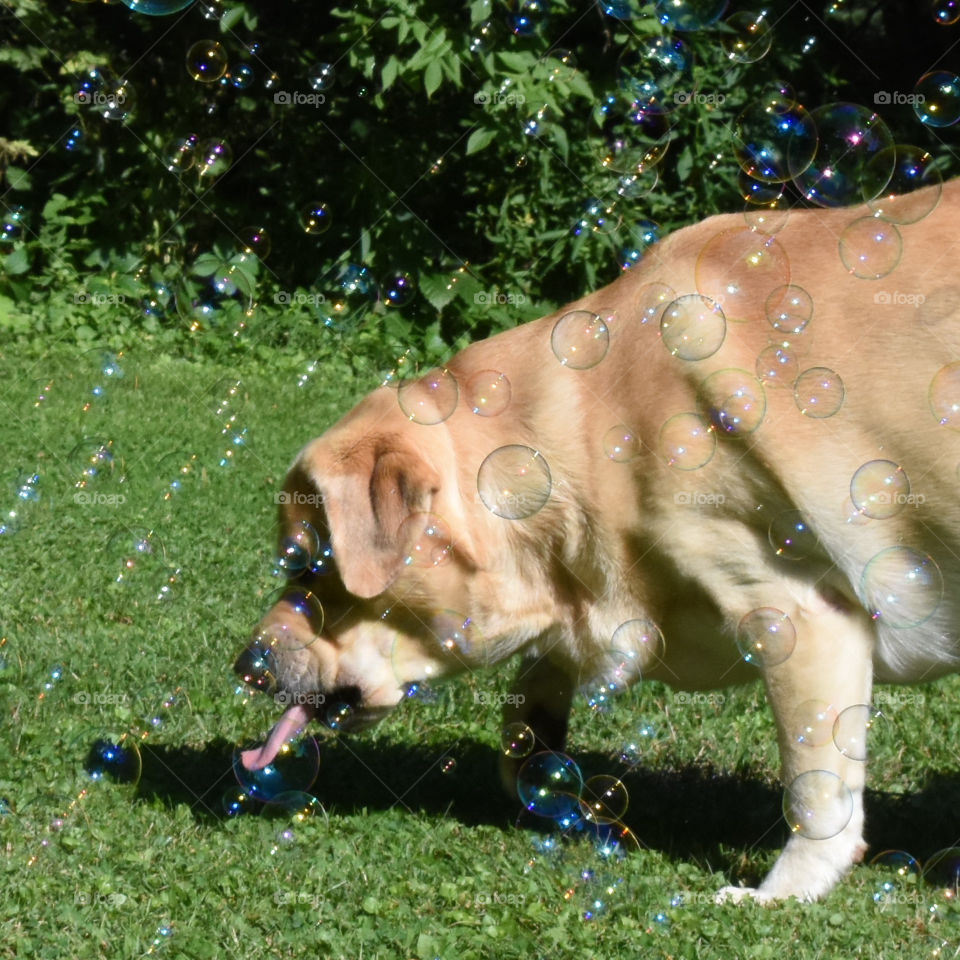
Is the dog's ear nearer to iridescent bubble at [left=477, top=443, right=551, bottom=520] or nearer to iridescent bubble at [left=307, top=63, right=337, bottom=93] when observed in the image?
iridescent bubble at [left=477, top=443, right=551, bottom=520]

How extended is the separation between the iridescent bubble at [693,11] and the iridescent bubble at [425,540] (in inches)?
97.1

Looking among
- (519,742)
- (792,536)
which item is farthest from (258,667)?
(792,536)

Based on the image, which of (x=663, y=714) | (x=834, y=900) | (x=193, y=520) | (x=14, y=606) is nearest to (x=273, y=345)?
(x=193, y=520)

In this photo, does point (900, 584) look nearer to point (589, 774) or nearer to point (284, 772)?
point (589, 774)

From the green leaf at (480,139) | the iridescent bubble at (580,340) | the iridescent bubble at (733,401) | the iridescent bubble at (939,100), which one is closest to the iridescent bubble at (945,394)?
the iridescent bubble at (733,401)

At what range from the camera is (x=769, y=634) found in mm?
3418

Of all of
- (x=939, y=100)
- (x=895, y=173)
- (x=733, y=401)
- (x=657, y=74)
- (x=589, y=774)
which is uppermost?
(x=657, y=74)

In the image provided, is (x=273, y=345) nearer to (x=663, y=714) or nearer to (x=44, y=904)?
(x=663, y=714)

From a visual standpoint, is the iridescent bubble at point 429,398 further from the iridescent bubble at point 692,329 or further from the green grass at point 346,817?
the green grass at point 346,817

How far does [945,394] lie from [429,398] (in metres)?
1.39

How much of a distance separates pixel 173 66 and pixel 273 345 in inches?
103

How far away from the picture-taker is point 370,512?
3523 millimetres

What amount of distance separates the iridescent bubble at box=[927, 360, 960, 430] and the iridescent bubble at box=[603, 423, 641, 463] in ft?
2.49

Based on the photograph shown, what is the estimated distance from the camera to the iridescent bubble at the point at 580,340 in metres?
3.62
